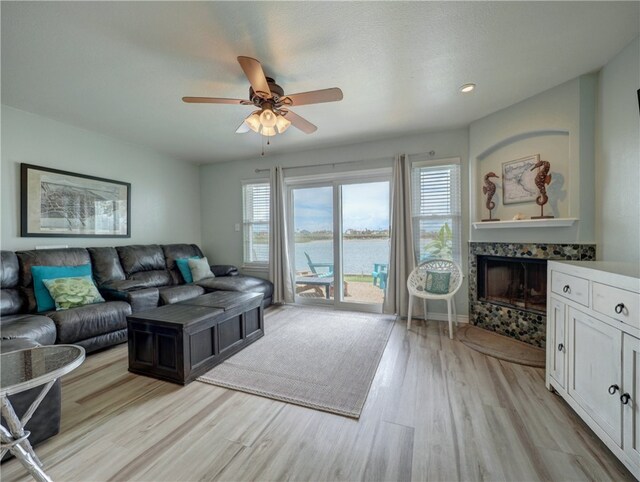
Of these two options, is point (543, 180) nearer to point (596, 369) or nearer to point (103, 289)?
point (596, 369)

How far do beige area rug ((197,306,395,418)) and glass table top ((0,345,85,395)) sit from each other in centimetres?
110

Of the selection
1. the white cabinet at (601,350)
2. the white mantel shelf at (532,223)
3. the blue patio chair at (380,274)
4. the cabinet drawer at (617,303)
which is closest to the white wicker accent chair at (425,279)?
the blue patio chair at (380,274)

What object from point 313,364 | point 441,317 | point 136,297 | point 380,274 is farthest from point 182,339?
point 441,317

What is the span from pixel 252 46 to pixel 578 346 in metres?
2.93

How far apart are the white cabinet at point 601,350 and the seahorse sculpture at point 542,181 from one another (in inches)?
40.7

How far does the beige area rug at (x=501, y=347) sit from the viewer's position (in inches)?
98.0

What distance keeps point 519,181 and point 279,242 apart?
10.9 ft

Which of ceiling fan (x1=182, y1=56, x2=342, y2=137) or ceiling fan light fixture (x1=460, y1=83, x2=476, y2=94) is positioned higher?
ceiling fan light fixture (x1=460, y1=83, x2=476, y2=94)


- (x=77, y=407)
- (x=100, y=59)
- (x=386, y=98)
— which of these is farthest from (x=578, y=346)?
(x=100, y=59)

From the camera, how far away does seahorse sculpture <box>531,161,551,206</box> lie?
104 inches

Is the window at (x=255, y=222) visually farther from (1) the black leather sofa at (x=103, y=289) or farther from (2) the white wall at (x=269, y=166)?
(1) the black leather sofa at (x=103, y=289)

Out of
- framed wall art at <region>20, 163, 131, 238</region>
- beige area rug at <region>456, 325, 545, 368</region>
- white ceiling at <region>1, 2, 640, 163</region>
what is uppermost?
white ceiling at <region>1, 2, 640, 163</region>

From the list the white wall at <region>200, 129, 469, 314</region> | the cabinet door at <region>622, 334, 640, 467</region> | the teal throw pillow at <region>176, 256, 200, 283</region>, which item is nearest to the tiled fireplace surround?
the white wall at <region>200, 129, 469, 314</region>

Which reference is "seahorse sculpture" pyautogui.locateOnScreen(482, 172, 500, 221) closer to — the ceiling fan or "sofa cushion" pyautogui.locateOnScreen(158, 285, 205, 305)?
the ceiling fan
